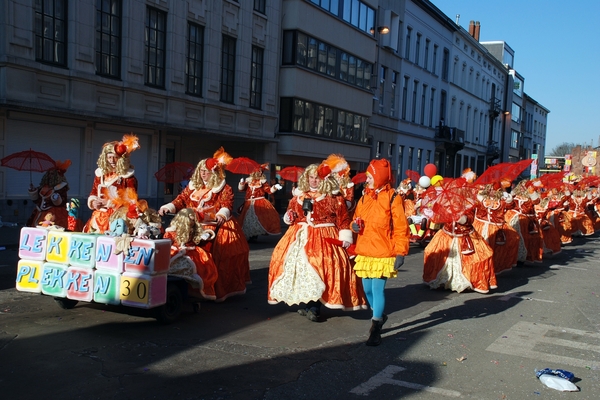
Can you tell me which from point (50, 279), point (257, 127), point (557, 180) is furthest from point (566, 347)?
point (257, 127)

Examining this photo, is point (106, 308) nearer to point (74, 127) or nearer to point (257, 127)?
point (74, 127)

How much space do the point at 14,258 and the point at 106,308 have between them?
5.01m

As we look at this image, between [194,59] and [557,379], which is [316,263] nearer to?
[557,379]

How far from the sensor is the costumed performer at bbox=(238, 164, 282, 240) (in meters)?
14.8

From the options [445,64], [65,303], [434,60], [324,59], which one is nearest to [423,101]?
[434,60]

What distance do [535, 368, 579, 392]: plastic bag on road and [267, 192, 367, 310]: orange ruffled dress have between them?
7.33ft

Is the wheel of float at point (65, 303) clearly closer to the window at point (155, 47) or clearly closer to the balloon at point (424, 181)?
the balloon at point (424, 181)

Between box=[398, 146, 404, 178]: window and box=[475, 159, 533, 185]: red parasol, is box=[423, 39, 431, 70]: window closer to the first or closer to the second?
box=[398, 146, 404, 178]: window

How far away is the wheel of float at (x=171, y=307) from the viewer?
21.0 feet

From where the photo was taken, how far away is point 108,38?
16.8 meters

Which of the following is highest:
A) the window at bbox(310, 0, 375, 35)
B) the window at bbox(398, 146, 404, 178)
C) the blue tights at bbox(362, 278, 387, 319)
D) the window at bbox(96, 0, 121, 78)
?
the window at bbox(310, 0, 375, 35)

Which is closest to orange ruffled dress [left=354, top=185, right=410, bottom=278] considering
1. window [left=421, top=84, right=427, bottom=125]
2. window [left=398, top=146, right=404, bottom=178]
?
window [left=398, top=146, right=404, bottom=178]

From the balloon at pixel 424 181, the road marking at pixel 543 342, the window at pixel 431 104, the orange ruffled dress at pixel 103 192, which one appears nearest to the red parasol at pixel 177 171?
the orange ruffled dress at pixel 103 192

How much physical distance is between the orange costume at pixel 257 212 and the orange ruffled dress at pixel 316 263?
7568mm
